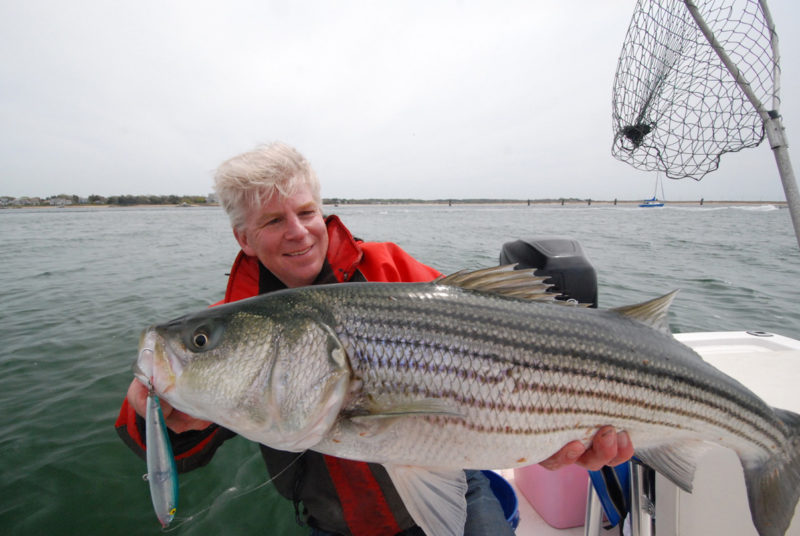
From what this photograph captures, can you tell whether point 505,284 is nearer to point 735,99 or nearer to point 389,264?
point 389,264

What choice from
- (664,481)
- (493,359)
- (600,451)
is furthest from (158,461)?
(664,481)

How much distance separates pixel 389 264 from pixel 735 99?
3.16 metres

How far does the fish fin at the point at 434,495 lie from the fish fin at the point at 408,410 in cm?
33

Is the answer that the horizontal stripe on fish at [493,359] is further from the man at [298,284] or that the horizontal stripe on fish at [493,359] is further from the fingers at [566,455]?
the man at [298,284]

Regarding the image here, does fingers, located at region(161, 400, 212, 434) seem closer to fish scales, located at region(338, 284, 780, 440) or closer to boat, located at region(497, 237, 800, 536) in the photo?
fish scales, located at region(338, 284, 780, 440)

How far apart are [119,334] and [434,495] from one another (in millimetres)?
9167

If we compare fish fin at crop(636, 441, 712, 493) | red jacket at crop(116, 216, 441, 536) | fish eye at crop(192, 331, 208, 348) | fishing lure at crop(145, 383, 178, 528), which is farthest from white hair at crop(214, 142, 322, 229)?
fish fin at crop(636, 441, 712, 493)

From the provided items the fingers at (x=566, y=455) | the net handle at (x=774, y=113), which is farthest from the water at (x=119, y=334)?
the net handle at (x=774, y=113)

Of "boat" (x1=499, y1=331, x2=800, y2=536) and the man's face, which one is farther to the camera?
the man's face

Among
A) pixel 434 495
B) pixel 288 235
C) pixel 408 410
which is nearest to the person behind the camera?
pixel 408 410

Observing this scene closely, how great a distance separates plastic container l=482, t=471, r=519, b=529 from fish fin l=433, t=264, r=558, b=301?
80.2 inches

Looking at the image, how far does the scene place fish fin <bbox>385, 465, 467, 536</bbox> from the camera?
182cm

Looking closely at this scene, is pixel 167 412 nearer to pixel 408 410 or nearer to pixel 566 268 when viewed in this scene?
pixel 408 410

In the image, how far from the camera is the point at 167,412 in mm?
2064
